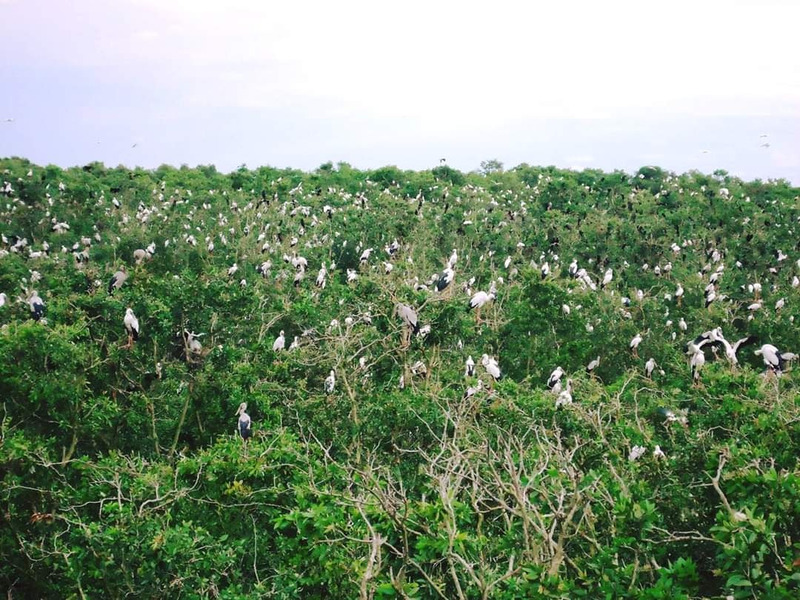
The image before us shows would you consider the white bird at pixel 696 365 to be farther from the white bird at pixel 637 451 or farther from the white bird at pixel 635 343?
the white bird at pixel 635 343

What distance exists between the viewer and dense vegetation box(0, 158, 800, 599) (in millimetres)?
5449

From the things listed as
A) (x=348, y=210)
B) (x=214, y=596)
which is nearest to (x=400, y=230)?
(x=348, y=210)

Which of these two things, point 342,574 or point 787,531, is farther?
point 342,574

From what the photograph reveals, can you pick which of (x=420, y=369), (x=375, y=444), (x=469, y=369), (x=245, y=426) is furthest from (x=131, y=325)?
(x=469, y=369)

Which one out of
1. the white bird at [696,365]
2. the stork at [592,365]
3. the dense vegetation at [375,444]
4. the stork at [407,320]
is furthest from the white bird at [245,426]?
the stork at [592,365]

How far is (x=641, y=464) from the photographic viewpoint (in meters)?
8.52

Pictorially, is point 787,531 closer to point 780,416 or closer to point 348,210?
point 780,416

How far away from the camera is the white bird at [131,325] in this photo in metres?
10.1

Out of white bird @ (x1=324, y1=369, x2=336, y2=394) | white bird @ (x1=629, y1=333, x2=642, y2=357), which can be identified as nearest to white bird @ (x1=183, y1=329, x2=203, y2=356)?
white bird @ (x1=324, y1=369, x2=336, y2=394)

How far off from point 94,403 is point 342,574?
5444mm

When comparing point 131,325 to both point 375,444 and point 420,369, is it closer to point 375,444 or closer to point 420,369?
point 375,444

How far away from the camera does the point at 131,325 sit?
1013 centimetres

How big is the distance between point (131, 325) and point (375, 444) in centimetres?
362

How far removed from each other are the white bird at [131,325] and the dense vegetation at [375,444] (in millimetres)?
184
